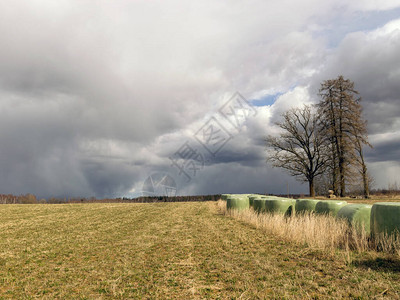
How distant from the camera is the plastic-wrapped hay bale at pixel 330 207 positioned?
12266mm

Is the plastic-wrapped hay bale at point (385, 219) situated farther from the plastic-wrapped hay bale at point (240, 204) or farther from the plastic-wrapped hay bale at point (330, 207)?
the plastic-wrapped hay bale at point (240, 204)

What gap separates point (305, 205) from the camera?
14.3 m

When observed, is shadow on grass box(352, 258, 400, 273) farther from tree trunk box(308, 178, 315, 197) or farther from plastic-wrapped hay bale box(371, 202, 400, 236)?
tree trunk box(308, 178, 315, 197)

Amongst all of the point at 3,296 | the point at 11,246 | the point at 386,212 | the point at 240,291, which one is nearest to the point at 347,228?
the point at 386,212

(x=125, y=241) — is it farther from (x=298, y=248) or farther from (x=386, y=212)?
(x=386, y=212)

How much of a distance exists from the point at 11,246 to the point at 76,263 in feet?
17.1

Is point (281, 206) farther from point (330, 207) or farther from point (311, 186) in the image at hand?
point (311, 186)

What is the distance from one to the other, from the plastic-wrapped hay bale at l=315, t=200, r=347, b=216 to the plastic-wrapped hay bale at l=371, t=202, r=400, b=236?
300 centimetres

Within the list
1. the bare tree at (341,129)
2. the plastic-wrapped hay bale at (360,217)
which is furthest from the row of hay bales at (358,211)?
the bare tree at (341,129)

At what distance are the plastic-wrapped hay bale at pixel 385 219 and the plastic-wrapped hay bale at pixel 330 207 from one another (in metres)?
3.00

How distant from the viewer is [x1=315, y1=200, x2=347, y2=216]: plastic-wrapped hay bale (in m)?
12.3

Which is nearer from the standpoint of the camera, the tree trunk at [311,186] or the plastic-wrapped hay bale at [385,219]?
the plastic-wrapped hay bale at [385,219]

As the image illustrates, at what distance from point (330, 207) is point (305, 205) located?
192cm

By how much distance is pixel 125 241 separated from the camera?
12.0m
